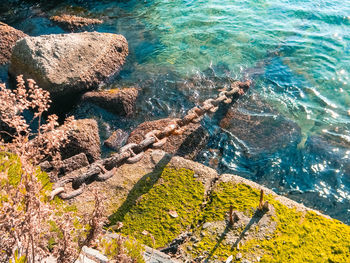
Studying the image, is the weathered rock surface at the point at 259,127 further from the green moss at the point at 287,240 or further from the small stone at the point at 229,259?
the small stone at the point at 229,259

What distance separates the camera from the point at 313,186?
591 cm

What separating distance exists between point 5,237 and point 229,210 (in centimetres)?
252

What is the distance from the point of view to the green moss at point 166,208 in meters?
3.76

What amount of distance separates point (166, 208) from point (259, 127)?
4008 mm

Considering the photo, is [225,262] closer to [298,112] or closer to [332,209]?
[332,209]

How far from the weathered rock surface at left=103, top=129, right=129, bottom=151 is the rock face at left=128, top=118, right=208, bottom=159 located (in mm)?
454

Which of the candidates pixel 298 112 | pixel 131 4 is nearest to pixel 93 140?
pixel 298 112

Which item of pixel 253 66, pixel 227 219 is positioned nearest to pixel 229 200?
pixel 227 219

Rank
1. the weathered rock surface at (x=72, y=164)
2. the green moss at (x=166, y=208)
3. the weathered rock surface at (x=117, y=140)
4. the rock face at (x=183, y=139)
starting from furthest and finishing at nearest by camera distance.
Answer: the weathered rock surface at (x=117, y=140) < the rock face at (x=183, y=139) < the weathered rock surface at (x=72, y=164) < the green moss at (x=166, y=208)

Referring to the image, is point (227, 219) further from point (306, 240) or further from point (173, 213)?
point (306, 240)

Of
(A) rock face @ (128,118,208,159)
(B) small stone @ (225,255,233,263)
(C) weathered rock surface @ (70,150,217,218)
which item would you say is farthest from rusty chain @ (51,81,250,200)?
(B) small stone @ (225,255,233,263)

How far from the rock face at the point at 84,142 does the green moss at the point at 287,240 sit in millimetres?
2979

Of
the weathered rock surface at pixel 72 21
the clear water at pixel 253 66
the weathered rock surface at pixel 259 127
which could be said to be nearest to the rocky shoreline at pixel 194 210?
the weathered rock surface at pixel 259 127

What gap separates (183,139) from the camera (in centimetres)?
636
